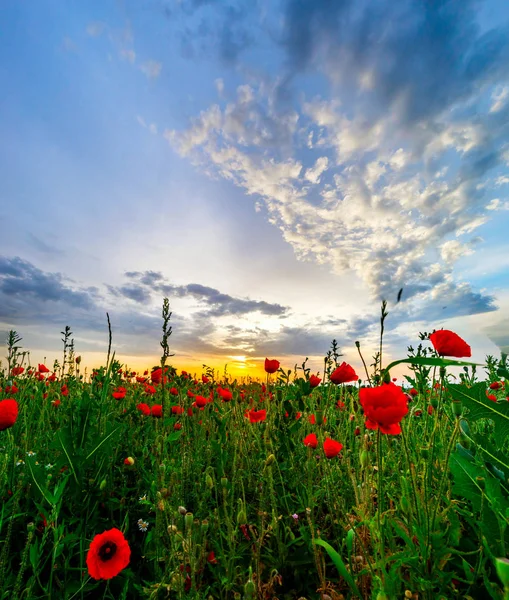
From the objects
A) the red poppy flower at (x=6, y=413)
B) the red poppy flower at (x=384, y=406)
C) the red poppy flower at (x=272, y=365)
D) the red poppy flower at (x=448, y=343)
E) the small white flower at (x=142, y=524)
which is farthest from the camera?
the red poppy flower at (x=272, y=365)

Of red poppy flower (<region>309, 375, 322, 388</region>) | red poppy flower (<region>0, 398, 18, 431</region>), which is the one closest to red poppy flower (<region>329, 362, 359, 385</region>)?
red poppy flower (<region>309, 375, 322, 388</region>)

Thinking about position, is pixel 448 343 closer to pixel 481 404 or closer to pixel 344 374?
pixel 481 404

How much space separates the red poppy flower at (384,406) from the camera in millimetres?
1380

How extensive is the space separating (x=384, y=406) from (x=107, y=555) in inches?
58.6

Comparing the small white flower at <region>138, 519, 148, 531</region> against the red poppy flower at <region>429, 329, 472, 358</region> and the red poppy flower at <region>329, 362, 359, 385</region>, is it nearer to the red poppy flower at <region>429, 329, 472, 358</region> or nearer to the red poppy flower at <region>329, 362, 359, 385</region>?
the red poppy flower at <region>329, 362, 359, 385</region>

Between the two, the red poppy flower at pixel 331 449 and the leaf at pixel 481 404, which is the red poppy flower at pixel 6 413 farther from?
the leaf at pixel 481 404

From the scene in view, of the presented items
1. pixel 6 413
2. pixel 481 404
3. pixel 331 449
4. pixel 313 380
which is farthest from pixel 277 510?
pixel 6 413

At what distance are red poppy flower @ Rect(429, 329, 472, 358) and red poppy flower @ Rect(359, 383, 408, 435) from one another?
0.46 meters

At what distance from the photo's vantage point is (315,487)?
2.80m

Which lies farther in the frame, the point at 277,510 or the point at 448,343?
the point at 277,510

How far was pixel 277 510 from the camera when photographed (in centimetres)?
255

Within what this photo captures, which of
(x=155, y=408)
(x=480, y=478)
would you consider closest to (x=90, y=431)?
(x=155, y=408)

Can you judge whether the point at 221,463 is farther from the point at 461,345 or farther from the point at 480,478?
the point at 461,345

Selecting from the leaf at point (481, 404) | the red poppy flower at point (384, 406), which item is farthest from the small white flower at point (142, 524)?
the leaf at point (481, 404)
